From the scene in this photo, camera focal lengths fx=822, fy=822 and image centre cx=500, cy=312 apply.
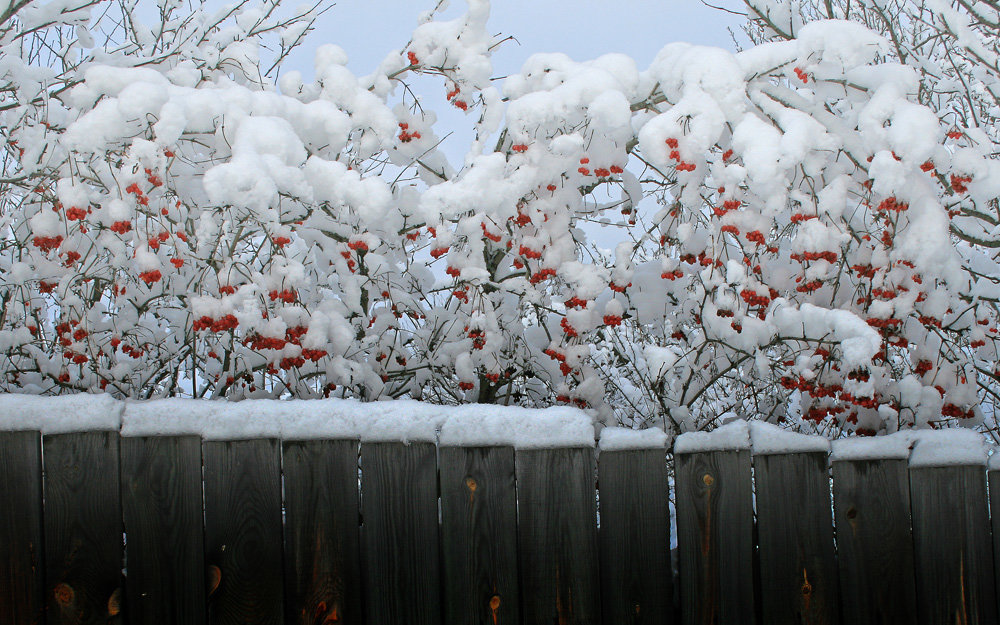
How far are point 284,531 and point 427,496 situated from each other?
387mm

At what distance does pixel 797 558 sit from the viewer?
7.02 ft

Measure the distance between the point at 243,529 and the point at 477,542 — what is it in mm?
609

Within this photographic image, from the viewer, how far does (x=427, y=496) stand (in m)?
2.12

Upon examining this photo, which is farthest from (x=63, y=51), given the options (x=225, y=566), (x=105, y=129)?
(x=225, y=566)

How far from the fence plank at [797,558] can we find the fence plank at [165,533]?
1.47m

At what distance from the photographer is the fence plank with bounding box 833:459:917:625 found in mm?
2141

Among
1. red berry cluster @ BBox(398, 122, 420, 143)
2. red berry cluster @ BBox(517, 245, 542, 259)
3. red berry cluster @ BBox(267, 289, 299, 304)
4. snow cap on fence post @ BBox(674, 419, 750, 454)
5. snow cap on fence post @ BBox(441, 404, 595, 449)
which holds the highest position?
red berry cluster @ BBox(398, 122, 420, 143)

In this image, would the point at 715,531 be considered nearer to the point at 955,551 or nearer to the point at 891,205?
the point at 955,551

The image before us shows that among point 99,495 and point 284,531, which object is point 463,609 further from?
point 99,495

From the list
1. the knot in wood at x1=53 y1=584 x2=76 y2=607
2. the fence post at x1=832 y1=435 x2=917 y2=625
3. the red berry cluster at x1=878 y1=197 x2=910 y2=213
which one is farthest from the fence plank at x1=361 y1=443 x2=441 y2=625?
the red berry cluster at x1=878 y1=197 x2=910 y2=213

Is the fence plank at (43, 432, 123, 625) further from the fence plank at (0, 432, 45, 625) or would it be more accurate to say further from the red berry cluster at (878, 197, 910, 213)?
the red berry cluster at (878, 197, 910, 213)

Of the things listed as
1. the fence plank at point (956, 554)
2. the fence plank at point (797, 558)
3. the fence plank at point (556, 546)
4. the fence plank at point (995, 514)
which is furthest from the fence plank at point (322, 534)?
the fence plank at point (995, 514)

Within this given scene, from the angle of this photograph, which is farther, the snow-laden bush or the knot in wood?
the snow-laden bush

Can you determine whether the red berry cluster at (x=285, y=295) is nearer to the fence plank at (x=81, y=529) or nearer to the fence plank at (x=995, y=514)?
the fence plank at (x=81, y=529)
